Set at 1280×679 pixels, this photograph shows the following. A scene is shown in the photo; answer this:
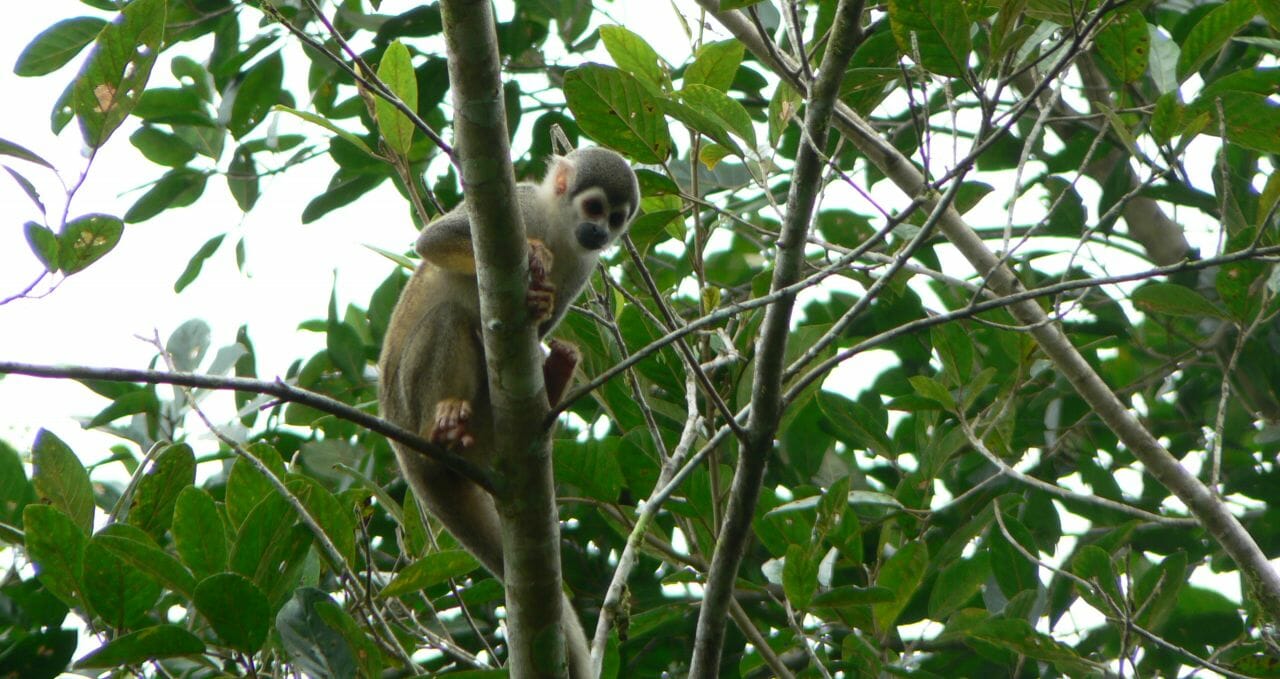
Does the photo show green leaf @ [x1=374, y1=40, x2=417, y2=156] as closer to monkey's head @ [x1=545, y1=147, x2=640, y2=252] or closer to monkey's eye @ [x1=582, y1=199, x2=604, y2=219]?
monkey's head @ [x1=545, y1=147, x2=640, y2=252]

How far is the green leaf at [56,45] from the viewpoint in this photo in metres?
4.65

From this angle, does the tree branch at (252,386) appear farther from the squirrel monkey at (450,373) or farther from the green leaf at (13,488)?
the green leaf at (13,488)

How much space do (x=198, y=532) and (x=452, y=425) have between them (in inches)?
32.9

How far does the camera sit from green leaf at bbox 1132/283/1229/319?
4.29 m

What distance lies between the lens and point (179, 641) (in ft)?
10.5

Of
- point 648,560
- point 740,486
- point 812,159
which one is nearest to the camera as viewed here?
point 812,159

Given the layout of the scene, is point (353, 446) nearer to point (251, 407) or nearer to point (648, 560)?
point (251, 407)

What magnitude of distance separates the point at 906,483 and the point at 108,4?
3.75 metres

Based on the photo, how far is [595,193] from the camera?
4836 millimetres

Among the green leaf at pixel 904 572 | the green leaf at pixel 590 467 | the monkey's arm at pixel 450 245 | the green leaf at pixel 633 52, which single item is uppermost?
the green leaf at pixel 633 52

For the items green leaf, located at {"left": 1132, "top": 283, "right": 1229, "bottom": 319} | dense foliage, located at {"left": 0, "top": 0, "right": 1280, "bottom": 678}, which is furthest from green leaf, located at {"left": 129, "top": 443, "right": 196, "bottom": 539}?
green leaf, located at {"left": 1132, "top": 283, "right": 1229, "bottom": 319}

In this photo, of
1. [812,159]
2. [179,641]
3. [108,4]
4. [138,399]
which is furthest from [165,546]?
[812,159]

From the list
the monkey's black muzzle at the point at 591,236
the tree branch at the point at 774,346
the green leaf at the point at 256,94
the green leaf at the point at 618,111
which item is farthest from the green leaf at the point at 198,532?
the green leaf at the point at 256,94

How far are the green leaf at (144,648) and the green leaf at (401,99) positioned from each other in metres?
1.58
